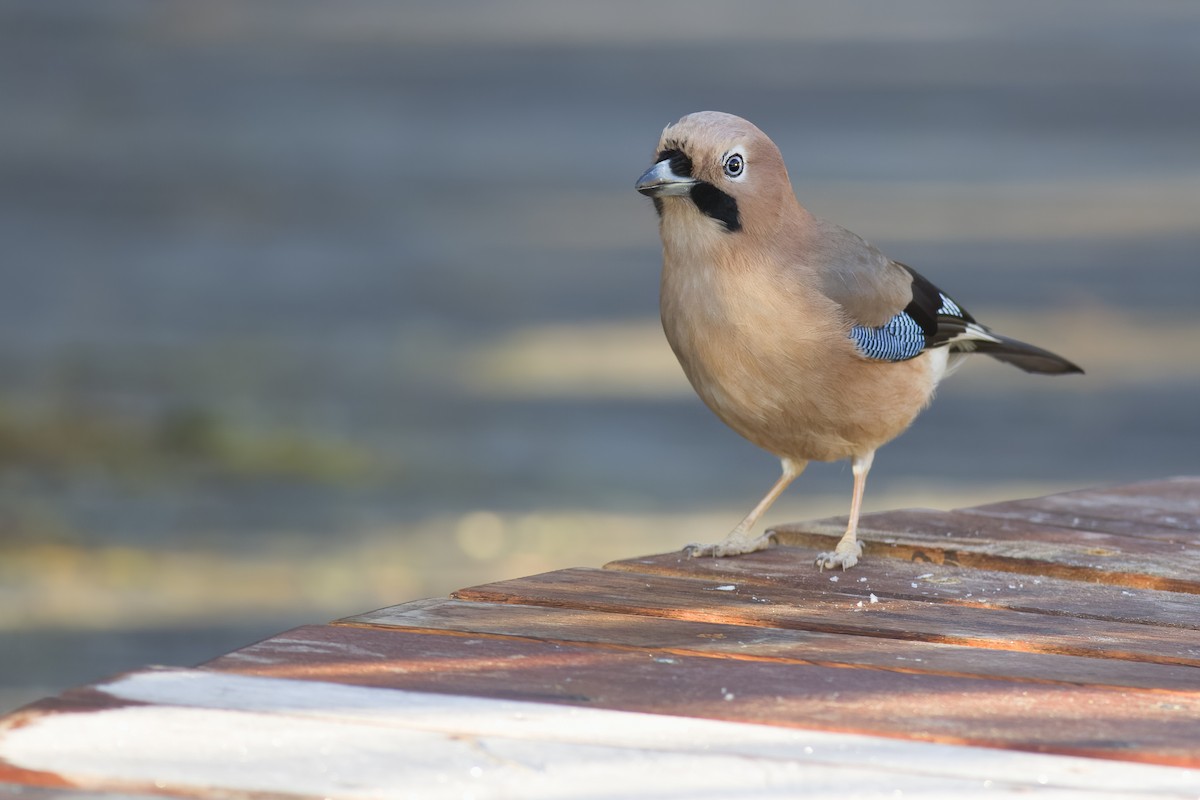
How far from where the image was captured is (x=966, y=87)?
8273 mm

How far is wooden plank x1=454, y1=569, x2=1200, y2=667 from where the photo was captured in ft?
8.97

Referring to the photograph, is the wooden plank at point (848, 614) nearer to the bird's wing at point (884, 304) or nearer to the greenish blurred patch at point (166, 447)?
the bird's wing at point (884, 304)

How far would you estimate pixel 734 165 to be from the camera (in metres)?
3.63

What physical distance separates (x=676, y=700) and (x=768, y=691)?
12cm

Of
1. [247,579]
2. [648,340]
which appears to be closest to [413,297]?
[648,340]

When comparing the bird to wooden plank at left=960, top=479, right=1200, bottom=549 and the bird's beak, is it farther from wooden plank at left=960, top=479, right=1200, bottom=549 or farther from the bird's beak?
wooden plank at left=960, top=479, right=1200, bottom=549

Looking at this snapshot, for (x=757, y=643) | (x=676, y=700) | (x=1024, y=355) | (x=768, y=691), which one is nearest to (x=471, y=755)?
(x=676, y=700)

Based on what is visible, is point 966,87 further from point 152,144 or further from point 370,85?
point 152,144

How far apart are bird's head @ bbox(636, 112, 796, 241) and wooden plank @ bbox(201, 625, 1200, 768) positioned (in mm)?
1221

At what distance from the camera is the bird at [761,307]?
357cm

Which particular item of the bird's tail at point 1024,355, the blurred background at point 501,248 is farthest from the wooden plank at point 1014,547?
the blurred background at point 501,248

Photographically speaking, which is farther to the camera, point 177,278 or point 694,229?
point 177,278

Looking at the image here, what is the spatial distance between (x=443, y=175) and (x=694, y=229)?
5.00 m

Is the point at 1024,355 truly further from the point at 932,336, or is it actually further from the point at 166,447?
the point at 166,447
